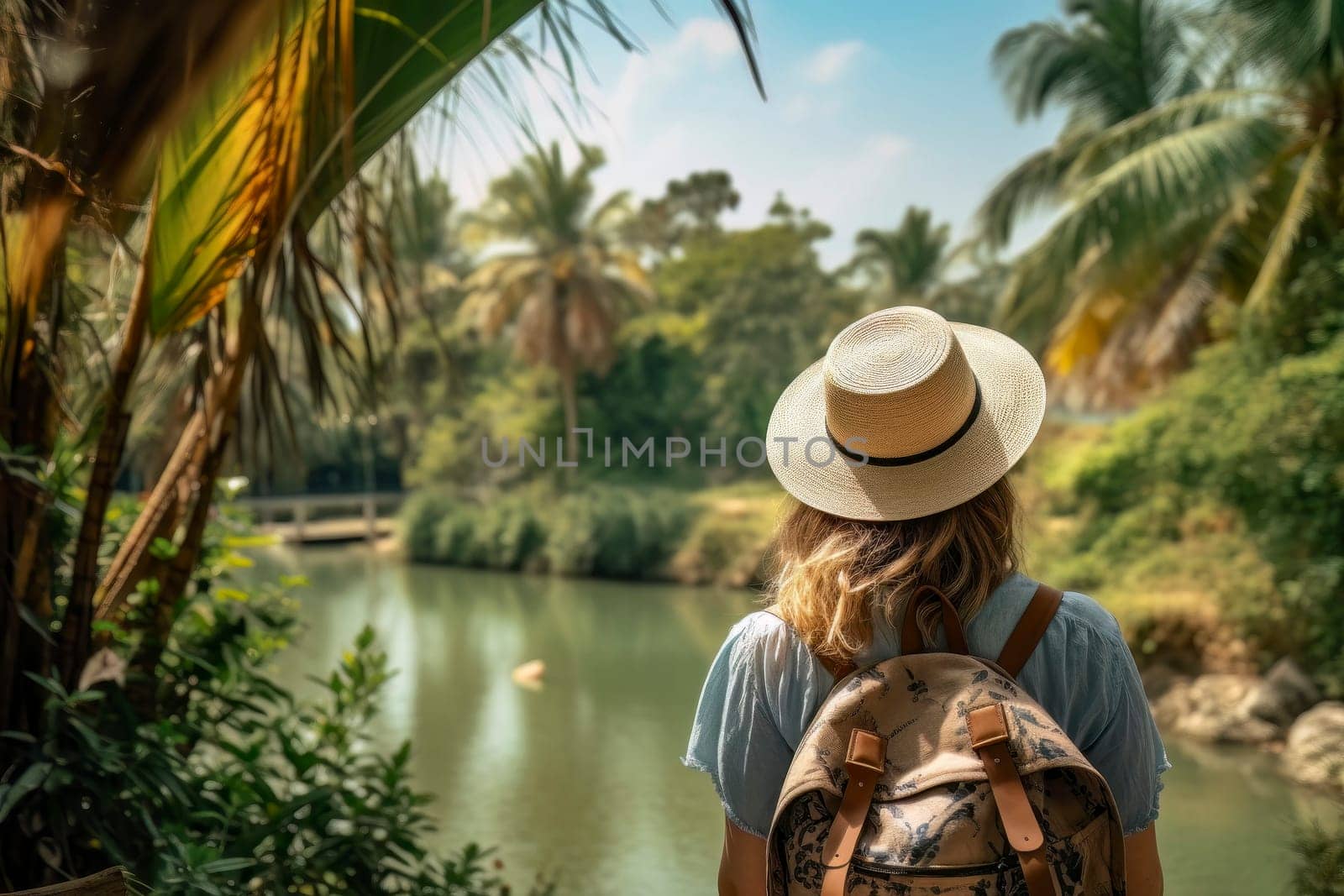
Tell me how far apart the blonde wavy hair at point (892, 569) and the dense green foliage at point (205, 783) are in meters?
1.07

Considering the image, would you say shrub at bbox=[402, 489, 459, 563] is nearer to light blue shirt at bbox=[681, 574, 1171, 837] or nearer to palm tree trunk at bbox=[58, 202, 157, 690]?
palm tree trunk at bbox=[58, 202, 157, 690]

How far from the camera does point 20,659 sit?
66.6 inches

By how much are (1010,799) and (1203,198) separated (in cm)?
868

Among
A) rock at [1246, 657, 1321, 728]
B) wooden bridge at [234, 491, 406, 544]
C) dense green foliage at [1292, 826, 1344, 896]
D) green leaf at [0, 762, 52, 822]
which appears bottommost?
rock at [1246, 657, 1321, 728]

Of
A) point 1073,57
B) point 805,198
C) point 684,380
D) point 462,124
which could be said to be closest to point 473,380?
point 684,380

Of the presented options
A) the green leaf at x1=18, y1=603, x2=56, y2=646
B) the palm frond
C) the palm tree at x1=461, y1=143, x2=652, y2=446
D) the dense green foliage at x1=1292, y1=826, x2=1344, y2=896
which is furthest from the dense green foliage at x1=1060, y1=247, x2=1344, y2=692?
the palm tree at x1=461, y1=143, x2=652, y2=446

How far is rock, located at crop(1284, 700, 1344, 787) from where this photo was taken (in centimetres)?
554

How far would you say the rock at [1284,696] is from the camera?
6371 millimetres

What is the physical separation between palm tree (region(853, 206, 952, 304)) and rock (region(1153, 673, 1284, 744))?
17.4 metres

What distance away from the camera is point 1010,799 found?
2.79 ft

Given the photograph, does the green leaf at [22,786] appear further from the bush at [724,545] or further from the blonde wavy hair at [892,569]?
the bush at [724,545]

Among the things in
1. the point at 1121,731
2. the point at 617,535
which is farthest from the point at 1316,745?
the point at 617,535

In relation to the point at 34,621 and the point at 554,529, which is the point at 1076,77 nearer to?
the point at 554,529

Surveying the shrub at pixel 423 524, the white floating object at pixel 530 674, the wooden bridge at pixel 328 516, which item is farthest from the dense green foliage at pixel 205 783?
the wooden bridge at pixel 328 516
